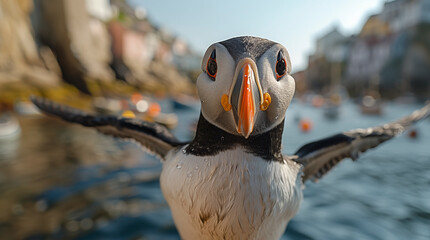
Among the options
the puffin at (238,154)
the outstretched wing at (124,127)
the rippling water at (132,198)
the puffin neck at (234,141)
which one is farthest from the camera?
the rippling water at (132,198)

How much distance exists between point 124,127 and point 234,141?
1.89m

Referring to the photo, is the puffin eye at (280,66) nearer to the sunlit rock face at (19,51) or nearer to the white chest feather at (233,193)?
the white chest feather at (233,193)

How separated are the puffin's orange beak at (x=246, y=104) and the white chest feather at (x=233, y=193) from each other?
1.36 ft

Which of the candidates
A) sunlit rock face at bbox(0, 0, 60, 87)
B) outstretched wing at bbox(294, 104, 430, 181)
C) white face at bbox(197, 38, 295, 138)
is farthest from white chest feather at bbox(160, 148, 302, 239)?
sunlit rock face at bbox(0, 0, 60, 87)

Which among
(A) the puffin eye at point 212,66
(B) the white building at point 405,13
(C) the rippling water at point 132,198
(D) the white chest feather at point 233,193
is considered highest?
(B) the white building at point 405,13

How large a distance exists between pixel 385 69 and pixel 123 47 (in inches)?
2347

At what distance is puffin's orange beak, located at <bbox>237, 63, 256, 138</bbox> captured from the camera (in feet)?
5.25

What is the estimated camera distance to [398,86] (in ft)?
177

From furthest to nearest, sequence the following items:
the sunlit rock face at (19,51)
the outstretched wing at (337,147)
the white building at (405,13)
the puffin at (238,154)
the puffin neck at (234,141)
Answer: the white building at (405,13), the sunlit rock face at (19,51), the outstretched wing at (337,147), the puffin neck at (234,141), the puffin at (238,154)

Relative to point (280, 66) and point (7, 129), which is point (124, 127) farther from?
point (7, 129)

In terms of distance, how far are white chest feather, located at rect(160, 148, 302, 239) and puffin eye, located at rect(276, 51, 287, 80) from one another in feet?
2.20

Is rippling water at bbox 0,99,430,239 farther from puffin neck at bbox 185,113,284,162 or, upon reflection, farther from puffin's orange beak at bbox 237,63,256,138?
puffin's orange beak at bbox 237,63,256,138

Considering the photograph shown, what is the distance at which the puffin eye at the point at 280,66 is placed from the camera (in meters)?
1.90

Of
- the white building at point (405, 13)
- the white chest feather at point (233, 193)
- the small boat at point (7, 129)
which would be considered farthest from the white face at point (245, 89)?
the white building at point (405, 13)
